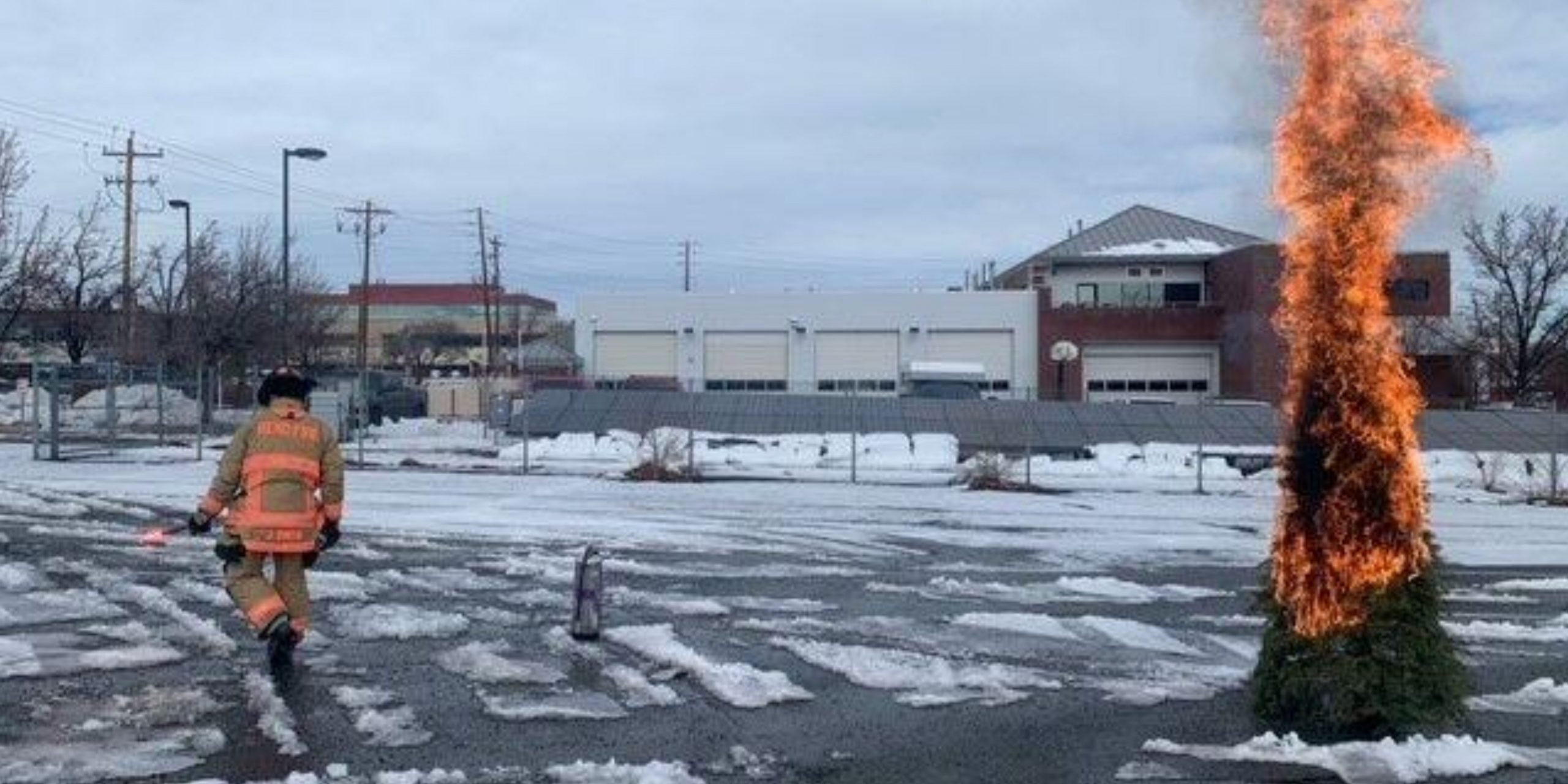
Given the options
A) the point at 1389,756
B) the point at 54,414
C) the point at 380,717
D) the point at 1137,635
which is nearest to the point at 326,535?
the point at 380,717

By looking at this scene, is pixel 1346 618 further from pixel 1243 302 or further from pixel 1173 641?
pixel 1243 302

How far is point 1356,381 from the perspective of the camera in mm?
8055

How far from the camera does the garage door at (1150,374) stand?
64.7 m

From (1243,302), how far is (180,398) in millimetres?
36528

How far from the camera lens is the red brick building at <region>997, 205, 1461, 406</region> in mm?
59938

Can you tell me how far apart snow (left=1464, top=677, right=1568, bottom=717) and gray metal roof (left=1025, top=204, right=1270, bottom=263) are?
56481mm

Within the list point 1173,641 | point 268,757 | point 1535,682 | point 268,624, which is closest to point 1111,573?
point 1173,641

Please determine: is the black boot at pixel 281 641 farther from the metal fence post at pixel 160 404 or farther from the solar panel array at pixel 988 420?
the metal fence post at pixel 160 404

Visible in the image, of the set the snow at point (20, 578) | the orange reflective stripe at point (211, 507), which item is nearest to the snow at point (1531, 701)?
the orange reflective stripe at point (211, 507)

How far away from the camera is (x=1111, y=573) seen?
15.6 meters

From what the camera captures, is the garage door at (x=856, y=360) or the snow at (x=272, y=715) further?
the garage door at (x=856, y=360)

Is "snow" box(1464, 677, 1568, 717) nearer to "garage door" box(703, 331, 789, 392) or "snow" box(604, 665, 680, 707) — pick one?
"snow" box(604, 665, 680, 707)

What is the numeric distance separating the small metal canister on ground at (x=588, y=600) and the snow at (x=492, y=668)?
53cm

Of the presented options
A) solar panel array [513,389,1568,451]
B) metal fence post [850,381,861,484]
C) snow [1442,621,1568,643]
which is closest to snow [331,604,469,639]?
snow [1442,621,1568,643]
